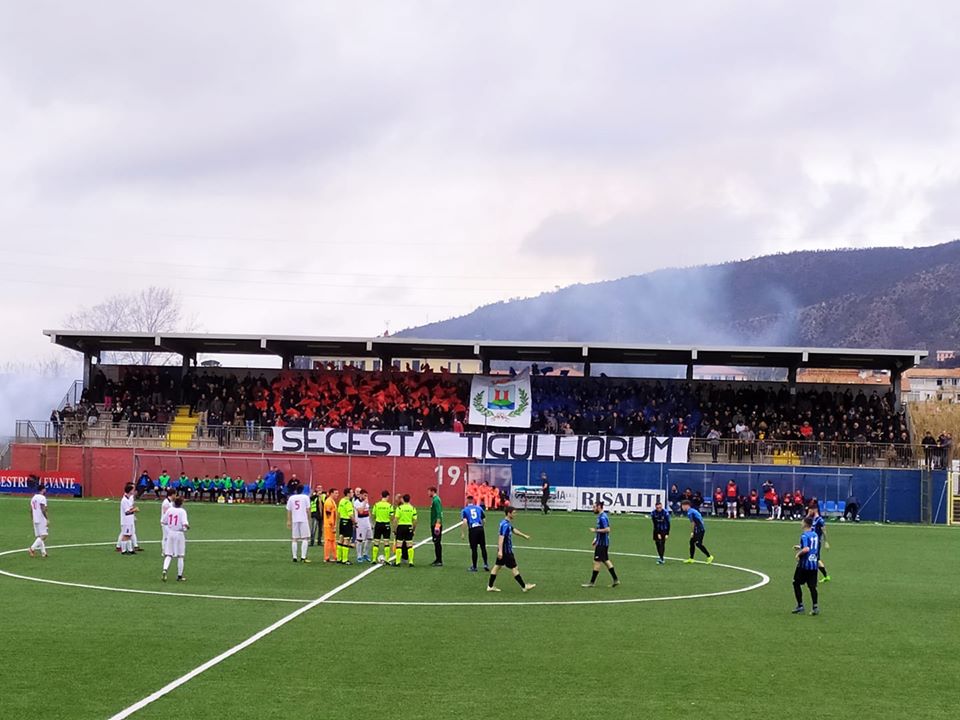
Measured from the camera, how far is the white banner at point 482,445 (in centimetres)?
5809

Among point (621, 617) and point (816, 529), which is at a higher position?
point (816, 529)

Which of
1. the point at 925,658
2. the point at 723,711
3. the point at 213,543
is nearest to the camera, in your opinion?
the point at 723,711

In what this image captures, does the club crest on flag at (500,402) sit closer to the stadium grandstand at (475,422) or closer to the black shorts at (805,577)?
the stadium grandstand at (475,422)

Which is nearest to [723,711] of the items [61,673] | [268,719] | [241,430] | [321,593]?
[268,719]

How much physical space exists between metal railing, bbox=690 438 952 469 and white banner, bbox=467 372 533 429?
1011cm

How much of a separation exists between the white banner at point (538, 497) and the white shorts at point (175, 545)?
3120 centimetres

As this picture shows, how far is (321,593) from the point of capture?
76.4 ft

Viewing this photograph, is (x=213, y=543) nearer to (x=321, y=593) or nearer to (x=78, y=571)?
(x=78, y=571)

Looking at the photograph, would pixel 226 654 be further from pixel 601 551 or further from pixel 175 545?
pixel 601 551

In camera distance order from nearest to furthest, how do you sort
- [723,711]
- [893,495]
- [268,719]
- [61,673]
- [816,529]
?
[268,719] → [723,711] → [61,673] → [816,529] → [893,495]

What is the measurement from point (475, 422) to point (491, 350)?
5.07 meters

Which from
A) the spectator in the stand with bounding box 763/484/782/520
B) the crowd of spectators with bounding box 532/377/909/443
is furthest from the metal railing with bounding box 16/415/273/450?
the spectator in the stand with bounding box 763/484/782/520

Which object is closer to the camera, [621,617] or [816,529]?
[621,617]

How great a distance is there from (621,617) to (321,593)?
6176 millimetres
